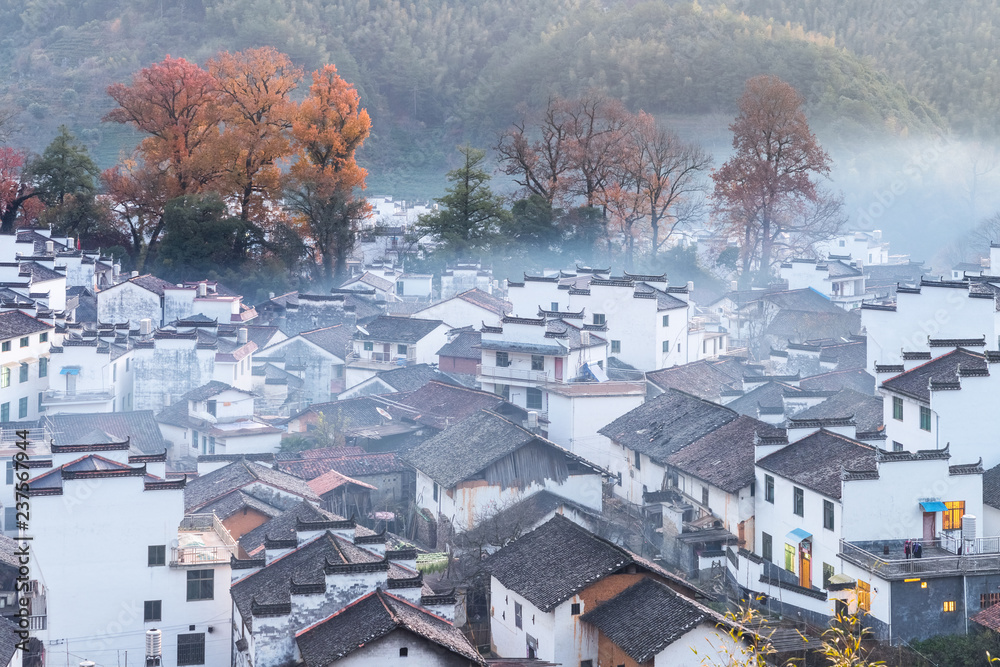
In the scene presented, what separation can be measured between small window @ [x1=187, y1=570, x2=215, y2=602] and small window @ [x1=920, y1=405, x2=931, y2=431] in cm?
1214

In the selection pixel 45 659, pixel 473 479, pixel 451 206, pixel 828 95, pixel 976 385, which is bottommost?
pixel 45 659

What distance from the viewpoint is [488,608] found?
20.8m

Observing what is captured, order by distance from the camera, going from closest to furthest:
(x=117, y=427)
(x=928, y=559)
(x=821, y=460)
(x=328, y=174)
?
1. (x=928, y=559)
2. (x=821, y=460)
3. (x=117, y=427)
4. (x=328, y=174)

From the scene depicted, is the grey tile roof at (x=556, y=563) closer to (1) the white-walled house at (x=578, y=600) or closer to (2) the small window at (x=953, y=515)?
(1) the white-walled house at (x=578, y=600)

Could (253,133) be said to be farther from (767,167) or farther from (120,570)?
(120,570)

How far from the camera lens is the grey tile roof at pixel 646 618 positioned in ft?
54.0

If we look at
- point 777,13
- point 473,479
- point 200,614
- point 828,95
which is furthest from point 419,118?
point 200,614

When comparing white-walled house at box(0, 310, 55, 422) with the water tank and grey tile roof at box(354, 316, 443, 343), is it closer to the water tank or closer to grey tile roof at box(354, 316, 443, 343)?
grey tile roof at box(354, 316, 443, 343)

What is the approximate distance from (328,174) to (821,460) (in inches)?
1044

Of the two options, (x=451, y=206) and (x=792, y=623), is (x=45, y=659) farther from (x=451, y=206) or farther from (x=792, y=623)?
(x=451, y=206)

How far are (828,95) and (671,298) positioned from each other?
33217 millimetres

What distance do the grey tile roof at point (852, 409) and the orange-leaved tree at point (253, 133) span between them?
22.8 meters

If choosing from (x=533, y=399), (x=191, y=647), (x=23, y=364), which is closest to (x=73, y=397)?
(x=23, y=364)

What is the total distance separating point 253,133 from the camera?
44719 mm
